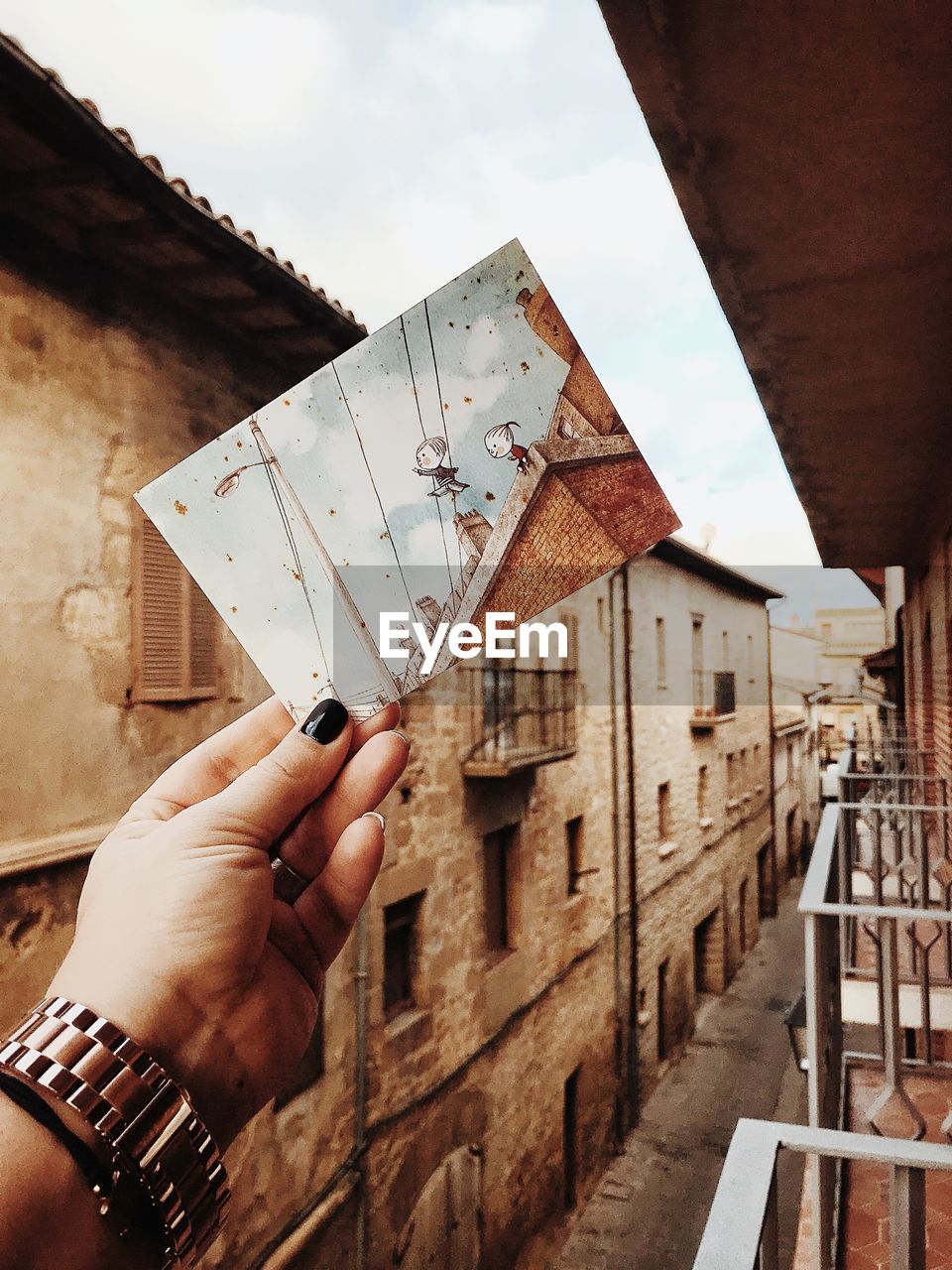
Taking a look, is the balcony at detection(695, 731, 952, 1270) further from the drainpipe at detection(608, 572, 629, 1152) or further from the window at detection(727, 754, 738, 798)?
the window at detection(727, 754, 738, 798)

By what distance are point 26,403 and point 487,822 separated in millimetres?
6005

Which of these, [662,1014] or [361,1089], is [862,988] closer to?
[361,1089]

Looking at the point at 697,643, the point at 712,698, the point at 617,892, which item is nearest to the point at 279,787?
the point at 617,892

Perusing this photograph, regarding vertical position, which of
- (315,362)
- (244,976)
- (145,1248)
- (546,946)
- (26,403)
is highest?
(315,362)

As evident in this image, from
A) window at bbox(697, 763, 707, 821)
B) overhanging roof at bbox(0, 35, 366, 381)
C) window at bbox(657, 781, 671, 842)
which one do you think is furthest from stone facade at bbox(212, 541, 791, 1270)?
overhanging roof at bbox(0, 35, 366, 381)

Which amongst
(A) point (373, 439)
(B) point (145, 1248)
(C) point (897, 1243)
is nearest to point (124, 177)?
(A) point (373, 439)

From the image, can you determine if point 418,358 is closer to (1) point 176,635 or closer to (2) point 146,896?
(2) point 146,896

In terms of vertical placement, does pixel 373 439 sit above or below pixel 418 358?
below

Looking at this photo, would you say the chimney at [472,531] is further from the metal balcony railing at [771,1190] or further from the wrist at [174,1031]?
the metal balcony railing at [771,1190]

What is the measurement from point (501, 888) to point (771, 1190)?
8434mm

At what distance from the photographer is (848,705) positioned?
35.2 metres

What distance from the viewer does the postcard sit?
143 cm

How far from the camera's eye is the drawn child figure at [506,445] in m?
1.45

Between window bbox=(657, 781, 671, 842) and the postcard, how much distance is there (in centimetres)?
1356
